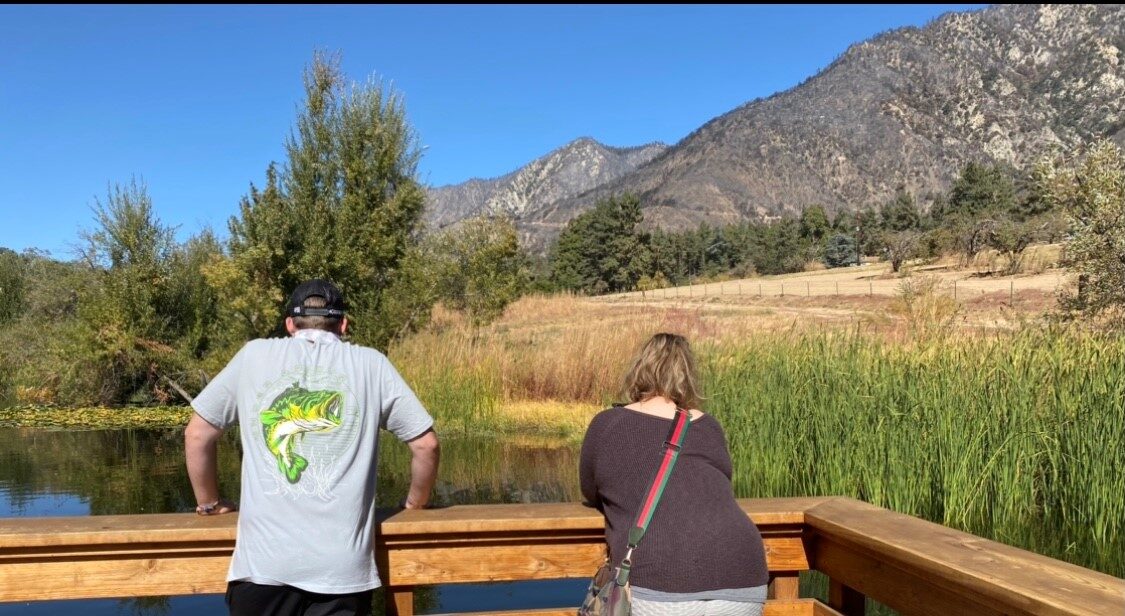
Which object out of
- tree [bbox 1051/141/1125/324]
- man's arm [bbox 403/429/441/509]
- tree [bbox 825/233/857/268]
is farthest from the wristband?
tree [bbox 825/233/857/268]

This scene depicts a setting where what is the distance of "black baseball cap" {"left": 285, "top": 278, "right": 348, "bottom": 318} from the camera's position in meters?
2.14

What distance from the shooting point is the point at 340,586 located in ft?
6.35

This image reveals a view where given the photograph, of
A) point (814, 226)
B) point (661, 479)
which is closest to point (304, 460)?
point (661, 479)

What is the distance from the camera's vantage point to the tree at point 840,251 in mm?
58750

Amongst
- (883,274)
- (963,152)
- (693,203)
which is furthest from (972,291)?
(963,152)

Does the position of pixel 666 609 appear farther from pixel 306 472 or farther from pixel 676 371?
pixel 306 472

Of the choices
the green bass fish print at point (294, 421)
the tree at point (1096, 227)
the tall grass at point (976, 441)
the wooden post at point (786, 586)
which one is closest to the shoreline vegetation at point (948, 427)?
the tall grass at point (976, 441)

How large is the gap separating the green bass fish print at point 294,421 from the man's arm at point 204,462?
0.19 meters

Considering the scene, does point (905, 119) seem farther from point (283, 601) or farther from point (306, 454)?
point (283, 601)

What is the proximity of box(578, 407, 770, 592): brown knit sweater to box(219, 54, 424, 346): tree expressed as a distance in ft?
40.5

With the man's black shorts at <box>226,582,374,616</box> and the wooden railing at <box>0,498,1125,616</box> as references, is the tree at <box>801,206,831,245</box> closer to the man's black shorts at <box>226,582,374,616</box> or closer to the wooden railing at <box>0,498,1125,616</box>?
the wooden railing at <box>0,498,1125,616</box>

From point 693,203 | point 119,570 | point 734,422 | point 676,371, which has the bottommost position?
point 734,422

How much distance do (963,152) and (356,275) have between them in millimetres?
135601

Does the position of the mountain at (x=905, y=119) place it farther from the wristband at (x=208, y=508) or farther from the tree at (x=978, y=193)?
the wristband at (x=208, y=508)
